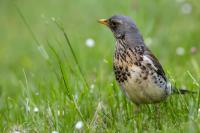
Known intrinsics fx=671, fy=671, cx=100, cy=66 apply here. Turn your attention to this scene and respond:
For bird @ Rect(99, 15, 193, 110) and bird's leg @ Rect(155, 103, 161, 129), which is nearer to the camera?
bird's leg @ Rect(155, 103, 161, 129)

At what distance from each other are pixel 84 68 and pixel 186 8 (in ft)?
8.98

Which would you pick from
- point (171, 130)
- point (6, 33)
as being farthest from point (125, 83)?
point (6, 33)

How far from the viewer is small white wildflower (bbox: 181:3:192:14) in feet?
35.9

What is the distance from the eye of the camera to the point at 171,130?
214 inches

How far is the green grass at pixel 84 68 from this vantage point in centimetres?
601

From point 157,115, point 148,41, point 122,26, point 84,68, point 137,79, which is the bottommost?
point 157,115

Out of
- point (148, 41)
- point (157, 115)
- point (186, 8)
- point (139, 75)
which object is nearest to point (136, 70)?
point (139, 75)

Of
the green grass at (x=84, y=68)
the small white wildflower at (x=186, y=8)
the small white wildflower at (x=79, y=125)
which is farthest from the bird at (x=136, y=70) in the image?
the small white wildflower at (x=186, y=8)

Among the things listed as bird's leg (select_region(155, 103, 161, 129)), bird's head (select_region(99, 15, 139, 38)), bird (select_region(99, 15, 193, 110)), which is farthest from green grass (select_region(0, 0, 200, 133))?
bird's head (select_region(99, 15, 139, 38))

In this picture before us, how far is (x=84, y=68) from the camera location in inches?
358

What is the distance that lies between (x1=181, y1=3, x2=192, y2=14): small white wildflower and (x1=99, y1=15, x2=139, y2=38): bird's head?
4.50m

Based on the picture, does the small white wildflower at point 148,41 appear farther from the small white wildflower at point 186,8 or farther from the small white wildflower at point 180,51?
the small white wildflower at point 186,8

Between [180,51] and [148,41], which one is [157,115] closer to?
[180,51]

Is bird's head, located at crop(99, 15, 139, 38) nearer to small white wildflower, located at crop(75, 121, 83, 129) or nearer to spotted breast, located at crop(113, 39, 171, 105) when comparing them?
spotted breast, located at crop(113, 39, 171, 105)
